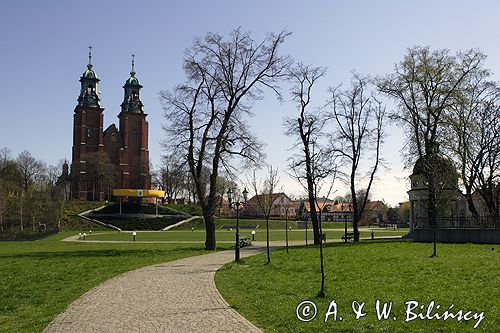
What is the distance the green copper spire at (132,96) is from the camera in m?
102

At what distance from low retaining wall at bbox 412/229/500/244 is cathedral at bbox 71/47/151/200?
72.7 m

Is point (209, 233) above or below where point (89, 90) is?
below

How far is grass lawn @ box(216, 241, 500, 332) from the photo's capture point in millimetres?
7836

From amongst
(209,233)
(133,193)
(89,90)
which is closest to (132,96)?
(89,90)

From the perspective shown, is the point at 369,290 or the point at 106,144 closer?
the point at 369,290

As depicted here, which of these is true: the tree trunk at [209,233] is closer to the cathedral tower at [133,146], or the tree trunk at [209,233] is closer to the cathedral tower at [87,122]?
the cathedral tower at [87,122]

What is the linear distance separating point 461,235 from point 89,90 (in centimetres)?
8749

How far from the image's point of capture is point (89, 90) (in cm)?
9938

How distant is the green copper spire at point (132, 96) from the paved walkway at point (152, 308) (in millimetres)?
90037

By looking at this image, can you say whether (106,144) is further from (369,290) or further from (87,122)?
(369,290)

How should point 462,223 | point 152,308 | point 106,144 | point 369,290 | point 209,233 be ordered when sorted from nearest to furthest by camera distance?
point 152,308
point 369,290
point 462,223
point 209,233
point 106,144

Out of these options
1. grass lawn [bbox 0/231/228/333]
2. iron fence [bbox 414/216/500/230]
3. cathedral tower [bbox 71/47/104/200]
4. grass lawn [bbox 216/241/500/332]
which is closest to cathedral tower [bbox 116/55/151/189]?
cathedral tower [bbox 71/47/104/200]

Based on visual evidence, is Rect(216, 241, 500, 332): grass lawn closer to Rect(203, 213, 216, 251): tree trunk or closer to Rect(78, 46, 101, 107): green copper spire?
Rect(203, 213, 216, 251): tree trunk

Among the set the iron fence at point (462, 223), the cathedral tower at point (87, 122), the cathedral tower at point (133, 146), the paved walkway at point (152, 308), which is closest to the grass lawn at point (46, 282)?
the paved walkway at point (152, 308)
